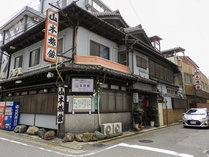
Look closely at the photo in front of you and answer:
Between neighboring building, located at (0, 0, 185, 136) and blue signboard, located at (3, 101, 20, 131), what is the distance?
636 mm

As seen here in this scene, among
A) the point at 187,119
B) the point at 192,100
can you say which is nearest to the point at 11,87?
the point at 187,119

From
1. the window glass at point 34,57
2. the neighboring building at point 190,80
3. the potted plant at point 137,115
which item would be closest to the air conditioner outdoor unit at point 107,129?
the potted plant at point 137,115

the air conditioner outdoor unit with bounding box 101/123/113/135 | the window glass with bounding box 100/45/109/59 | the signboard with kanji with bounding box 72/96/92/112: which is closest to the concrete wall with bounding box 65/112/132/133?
the signboard with kanji with bounding box 72/96/92/112

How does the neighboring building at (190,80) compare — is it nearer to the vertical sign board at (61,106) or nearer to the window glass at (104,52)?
the window glass at (104,52)

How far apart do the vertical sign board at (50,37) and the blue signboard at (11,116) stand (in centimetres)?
679

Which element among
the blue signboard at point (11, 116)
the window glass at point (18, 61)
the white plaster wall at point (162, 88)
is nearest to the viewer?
the blue signboard at point (11, 116)

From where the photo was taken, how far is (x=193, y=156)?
600 cm

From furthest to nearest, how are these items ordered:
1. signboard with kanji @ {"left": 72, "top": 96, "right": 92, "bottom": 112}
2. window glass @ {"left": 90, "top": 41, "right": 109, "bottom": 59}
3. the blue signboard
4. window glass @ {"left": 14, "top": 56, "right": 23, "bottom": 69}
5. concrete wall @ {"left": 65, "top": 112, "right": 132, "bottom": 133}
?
window glass @ {"left": 14, "top": 56, "right": 23, "bottom": 69}
the blue signboard
window glass @ {"left": 90, "top": 41, "right": 109, "bottom": 59}
signboard with kanji @ {"left": 72, "top": 96, "right": 92, "bottom": 112}
concrete wall @ {"left": 65, "top": 112, "right": 132, "bottom": 133}

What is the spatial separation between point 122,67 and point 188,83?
56.5ft

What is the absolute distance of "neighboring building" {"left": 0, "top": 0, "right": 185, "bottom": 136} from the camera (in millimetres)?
9570

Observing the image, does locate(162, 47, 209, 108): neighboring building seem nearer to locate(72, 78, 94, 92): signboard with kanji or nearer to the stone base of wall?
the stone base of wall

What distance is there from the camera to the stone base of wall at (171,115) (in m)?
16.8

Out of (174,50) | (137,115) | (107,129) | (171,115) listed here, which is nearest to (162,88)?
(171,115)

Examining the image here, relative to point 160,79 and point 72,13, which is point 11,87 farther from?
point 160,79
